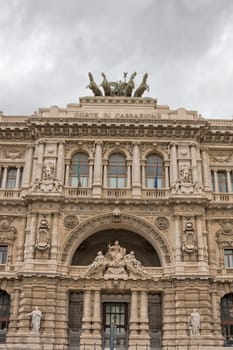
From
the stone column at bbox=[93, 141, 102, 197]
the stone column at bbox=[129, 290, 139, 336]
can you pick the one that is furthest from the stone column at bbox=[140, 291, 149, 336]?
the stone column at bbox=[93, 141, 102, 197]

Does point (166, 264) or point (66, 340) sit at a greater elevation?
point (166, 264)

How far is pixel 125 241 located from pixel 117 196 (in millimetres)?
4339

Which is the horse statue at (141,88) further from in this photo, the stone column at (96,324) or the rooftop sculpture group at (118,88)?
the stone column at (96,324)

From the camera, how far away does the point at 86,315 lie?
29.3 m

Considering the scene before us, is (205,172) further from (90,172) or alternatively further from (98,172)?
(90,172)

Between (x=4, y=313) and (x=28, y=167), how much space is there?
1121 cm

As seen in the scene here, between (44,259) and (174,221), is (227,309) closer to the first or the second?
(174,221)

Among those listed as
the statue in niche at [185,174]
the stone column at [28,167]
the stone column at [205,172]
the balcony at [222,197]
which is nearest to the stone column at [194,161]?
the statue in niche at [185,174]

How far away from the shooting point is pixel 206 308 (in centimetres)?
2931

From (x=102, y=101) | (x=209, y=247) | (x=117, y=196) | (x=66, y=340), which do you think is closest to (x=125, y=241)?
(x=117, y=196)

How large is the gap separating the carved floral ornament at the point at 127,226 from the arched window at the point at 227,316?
505 centimetres

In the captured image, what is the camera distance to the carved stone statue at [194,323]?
28297 millimetres

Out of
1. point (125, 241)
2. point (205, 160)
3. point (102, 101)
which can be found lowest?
point (125, 241)

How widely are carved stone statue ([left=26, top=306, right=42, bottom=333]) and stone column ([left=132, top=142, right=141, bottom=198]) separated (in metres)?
10.9
